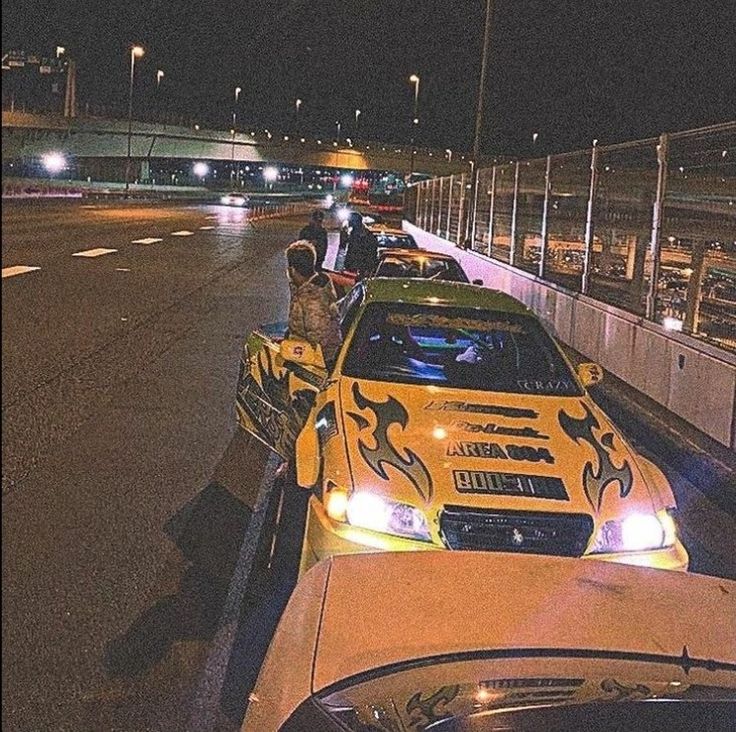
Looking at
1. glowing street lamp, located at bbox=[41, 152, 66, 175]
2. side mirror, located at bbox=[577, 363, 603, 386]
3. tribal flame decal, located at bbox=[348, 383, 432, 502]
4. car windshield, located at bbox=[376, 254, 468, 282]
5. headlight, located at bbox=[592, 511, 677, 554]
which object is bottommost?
headlight, located at bbox=[592, 511, 677, 554]

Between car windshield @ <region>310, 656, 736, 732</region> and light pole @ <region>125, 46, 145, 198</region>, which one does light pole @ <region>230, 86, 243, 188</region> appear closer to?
light pole @ <region>125, 46, 145, 198</region>

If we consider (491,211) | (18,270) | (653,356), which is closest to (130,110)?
(18,270)

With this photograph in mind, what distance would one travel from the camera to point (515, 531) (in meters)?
5.51

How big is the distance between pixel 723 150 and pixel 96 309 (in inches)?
434

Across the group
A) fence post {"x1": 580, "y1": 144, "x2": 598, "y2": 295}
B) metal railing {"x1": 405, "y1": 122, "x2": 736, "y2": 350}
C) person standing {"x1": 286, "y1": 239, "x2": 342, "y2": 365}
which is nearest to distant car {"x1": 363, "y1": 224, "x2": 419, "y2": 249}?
metal railing {"x1": 405, "y1": 122, "x2": 736, "y2": 350}

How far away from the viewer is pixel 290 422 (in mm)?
7797

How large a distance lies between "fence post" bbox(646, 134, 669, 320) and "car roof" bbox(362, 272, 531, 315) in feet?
13.7

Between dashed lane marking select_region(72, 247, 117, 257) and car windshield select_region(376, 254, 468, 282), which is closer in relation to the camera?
car windshield select_region(376, 254, 468, 282)

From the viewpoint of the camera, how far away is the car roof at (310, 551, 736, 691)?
2.82 meters

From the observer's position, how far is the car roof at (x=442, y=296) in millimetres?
8117

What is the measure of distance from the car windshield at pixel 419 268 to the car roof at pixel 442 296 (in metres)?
7.10

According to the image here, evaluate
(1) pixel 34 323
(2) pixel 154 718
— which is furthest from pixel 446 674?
(1) pixel 34 323

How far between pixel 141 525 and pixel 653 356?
248 inches

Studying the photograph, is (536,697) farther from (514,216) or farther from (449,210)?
(449,210)
